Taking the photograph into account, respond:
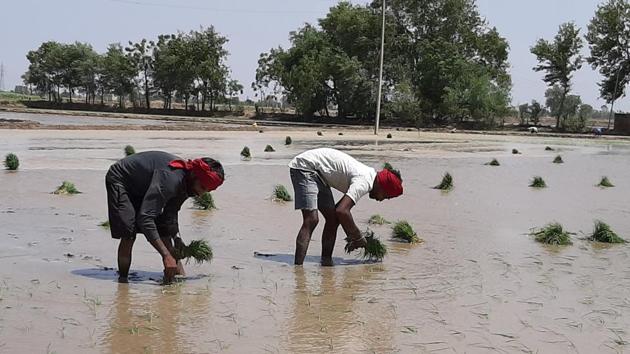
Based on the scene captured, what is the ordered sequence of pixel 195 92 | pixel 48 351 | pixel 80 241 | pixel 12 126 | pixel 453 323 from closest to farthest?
pixel 48 351 < pixel 453 323 < pixel 80 241 < pixel 12 126 < pixel 195 92

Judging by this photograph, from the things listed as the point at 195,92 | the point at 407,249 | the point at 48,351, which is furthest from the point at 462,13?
the point at 48,351

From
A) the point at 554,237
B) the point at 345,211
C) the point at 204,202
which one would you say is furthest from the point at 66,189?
the point at 554,237

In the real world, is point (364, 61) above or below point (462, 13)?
below

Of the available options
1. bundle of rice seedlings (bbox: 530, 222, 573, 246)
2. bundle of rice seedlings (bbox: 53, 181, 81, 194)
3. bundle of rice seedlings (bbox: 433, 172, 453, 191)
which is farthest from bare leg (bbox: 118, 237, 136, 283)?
bundle of rice seedlings (bbox: 433, 172, 453, 191)

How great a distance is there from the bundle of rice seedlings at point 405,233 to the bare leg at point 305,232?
218 cm

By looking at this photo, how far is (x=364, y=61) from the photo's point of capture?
7412cm

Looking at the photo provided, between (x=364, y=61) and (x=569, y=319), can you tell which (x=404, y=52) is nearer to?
(x=364, y=61)

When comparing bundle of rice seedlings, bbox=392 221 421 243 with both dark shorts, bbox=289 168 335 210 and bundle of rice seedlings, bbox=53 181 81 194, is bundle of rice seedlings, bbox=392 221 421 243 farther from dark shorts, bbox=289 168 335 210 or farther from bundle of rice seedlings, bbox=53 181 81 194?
bundle of rice seedlings, bbox=53 181 81 194

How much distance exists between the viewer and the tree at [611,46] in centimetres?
7256

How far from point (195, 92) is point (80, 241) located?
77.1m

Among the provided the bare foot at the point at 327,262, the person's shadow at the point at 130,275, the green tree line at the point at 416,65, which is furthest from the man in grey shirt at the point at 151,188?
the green tree line at the point at 416,65

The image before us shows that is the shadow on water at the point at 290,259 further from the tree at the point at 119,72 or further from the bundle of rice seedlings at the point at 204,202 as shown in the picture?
the tree at the point at 119,72

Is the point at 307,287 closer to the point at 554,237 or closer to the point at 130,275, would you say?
the point at 130,275

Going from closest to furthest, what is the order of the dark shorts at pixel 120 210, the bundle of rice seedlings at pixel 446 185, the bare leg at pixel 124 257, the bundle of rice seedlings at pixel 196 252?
the dark shorts at pixel 120 210 → the bare leg at pixel 124 257 → the bundle of rice seedlings at pixel 196 252 → the bundle of rice seedlings at pixel 446 185
